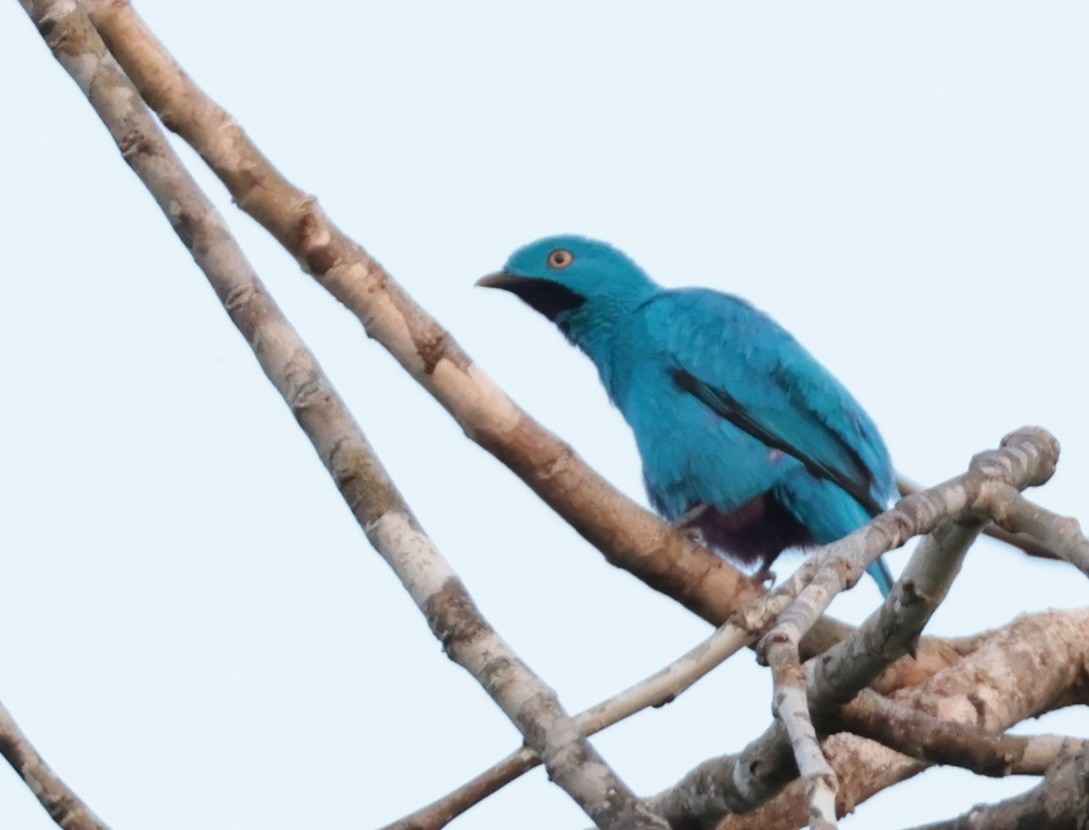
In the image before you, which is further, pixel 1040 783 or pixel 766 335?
pixel 766 335

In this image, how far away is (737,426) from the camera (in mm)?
8312

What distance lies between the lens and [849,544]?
4.16 m

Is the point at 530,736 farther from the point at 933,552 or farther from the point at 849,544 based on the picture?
the point at 933,552

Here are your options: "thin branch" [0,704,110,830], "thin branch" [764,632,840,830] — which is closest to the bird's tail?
"thin branch" [0,704,110,830]

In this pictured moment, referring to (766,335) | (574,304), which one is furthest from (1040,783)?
(574,304)

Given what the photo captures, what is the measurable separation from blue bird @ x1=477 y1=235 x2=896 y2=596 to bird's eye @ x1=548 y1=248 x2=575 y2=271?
0.84 feet

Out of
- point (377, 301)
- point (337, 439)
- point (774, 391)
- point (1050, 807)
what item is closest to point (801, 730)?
point (1050, 807)

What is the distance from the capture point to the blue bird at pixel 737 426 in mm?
8117

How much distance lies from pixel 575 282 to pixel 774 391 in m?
1.30

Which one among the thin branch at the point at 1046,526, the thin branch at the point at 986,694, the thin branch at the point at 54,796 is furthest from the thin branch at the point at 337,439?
the thin branch at the point at 986,694

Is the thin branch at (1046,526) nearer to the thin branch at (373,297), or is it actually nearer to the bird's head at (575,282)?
the thin branch at (373,297)

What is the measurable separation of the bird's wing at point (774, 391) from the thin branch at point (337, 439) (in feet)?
11.7

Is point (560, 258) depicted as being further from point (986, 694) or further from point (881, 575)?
point (986, 694)

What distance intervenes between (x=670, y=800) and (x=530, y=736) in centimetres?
86
